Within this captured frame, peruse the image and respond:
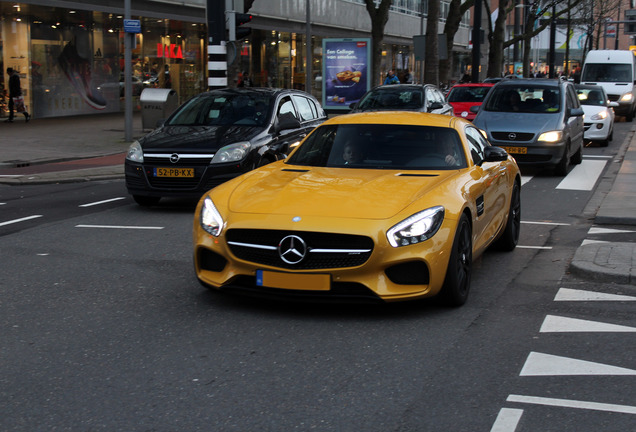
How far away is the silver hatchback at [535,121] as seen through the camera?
15891 mm

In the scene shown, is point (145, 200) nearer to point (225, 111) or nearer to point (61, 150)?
point (225, 111)

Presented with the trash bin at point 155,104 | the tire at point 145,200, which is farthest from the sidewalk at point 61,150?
the tire at point 145,200

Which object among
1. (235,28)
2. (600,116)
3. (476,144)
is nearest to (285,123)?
(476,144)

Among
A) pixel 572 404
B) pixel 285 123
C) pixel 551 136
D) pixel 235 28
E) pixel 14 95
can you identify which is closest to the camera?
pixel 572 404

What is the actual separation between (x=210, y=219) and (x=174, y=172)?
492 cm

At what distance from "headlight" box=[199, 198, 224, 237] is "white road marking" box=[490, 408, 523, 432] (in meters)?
2.59

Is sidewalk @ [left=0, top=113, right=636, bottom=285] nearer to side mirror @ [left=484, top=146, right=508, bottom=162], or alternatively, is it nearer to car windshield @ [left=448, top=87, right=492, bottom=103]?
side mirror @ [left=484, top=146, right=508, bottom=162]

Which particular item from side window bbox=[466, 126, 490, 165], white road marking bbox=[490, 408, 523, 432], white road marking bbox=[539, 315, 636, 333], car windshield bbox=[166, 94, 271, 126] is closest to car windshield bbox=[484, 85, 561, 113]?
car windshield bbox=[166, 94, 271, 126]

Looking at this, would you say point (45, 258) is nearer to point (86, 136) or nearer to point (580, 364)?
point (580, 364)

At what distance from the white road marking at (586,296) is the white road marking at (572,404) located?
2.32 meters

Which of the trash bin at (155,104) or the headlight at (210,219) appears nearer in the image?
the headlight at (210,219)

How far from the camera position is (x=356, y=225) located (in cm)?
584

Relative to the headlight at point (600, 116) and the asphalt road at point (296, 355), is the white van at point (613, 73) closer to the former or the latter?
the headlight at point (600, 116)

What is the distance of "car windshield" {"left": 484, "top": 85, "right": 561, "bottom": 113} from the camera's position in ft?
55.7
